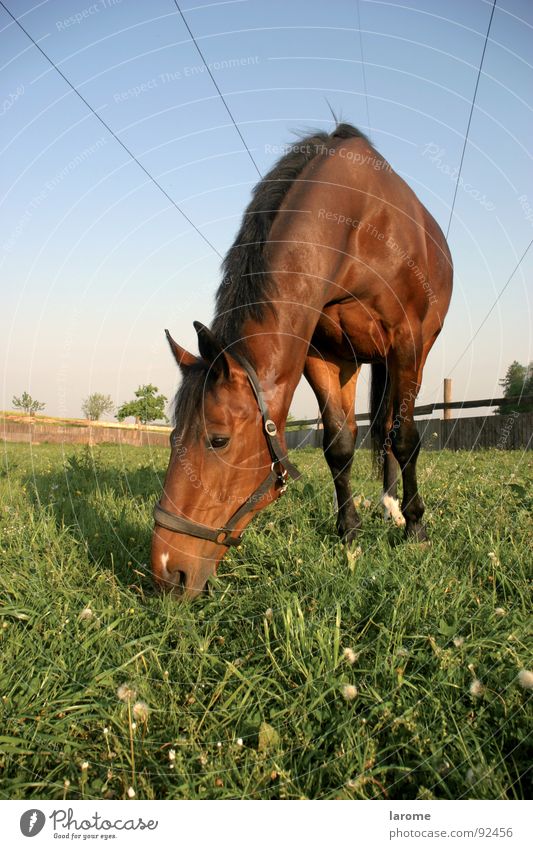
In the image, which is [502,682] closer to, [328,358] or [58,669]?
[58,669]

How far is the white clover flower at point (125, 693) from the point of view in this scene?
6.98ft

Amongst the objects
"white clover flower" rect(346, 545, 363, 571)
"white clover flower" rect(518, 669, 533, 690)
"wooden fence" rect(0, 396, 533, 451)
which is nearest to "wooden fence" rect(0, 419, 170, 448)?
"wooden fence" rect(0, 396, 533, 451)

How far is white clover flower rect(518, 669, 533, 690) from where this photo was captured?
6.32 ft

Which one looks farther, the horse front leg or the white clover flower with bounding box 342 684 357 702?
the horse front leg

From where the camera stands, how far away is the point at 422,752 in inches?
71.5

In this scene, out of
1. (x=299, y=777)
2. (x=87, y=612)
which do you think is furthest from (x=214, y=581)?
(x=299, y=777)

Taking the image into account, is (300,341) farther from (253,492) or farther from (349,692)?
(349,692)

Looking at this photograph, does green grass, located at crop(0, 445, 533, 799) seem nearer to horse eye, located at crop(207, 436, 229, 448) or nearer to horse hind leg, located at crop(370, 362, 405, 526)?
horse eye, located at crop(207, 436, 229, 448)

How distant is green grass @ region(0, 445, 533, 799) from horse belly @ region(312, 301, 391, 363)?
167cm

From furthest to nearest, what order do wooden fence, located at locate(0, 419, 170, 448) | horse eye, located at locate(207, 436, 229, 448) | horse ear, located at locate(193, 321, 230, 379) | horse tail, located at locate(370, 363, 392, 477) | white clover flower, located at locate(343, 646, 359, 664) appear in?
wooden fence, located at locate(0, 419, 170, 448)
horse tail, located at locate(370, 363, 392, 477)
horse eye, located at locate(207, 436, 229, 448)
horse ear, located at locate(193, 321, 230, 379)
white clover flower, located at locate(343, 646, 359, 664)

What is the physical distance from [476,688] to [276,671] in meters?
0.78

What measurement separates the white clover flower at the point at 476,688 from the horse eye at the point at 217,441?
1676 millimetres

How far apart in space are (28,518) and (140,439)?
58.0ft

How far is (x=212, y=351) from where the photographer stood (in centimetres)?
303
